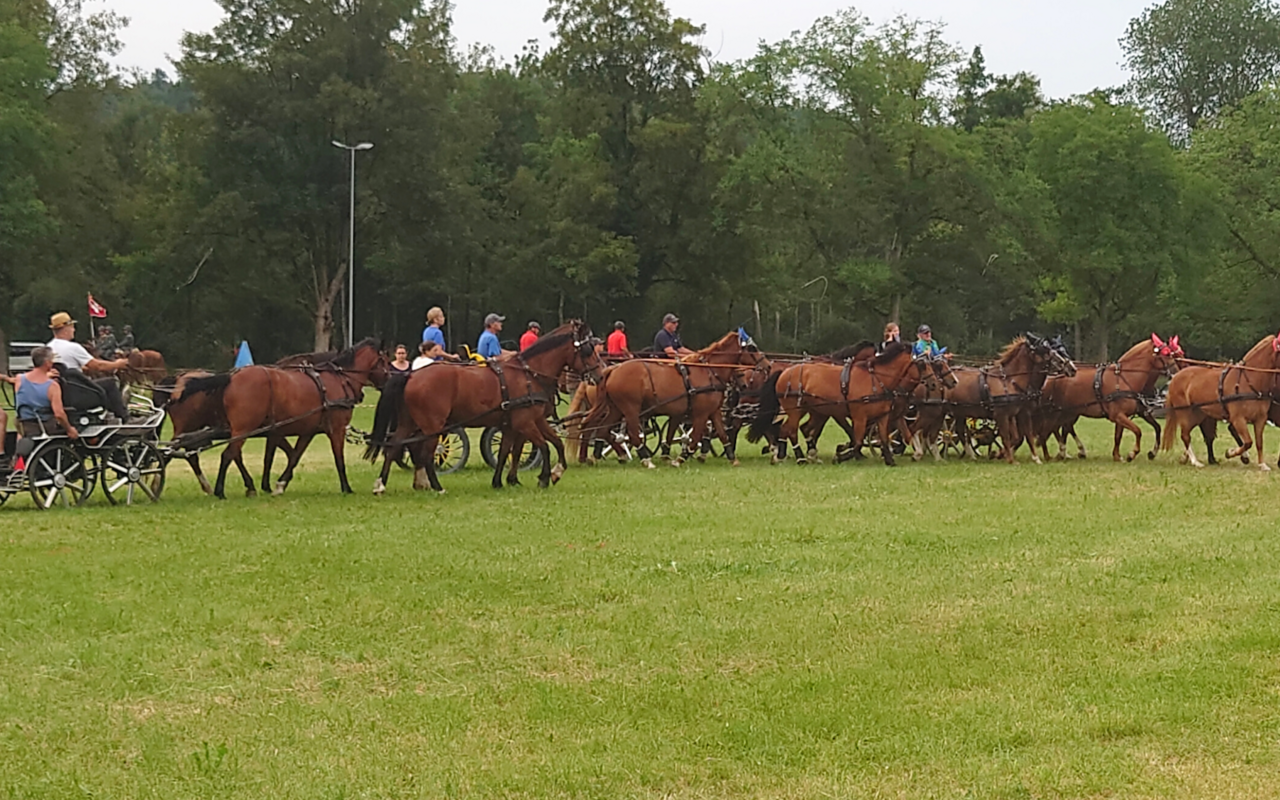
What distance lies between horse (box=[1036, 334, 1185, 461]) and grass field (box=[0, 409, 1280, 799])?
6881 millimetres

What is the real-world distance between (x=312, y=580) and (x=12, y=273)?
1834 inches

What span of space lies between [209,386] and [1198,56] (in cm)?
6013

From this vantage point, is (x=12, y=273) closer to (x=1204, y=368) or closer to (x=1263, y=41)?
(x=1204, y=368)

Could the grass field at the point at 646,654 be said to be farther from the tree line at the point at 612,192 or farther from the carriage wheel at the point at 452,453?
the tree line at the point at 612,192

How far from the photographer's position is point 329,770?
18.2 ft

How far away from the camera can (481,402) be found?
1585 centimetres

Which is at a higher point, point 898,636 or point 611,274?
point 611,274

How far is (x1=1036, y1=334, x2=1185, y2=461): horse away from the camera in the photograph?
19719 mm

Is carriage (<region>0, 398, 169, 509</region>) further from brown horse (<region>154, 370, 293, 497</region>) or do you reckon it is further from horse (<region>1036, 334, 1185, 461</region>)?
horse (<region>1036, 334, 1185, 461</region>)

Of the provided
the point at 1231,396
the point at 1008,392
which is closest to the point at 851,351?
the point at 1008,392

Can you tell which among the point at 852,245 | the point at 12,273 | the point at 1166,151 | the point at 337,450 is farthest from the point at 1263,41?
the point at 337,450

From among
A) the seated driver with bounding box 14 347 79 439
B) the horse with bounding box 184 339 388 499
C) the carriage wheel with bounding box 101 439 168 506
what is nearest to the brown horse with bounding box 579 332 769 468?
the horse with bounding box 184 339 388 499

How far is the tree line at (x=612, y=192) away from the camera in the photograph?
47938 millimetres

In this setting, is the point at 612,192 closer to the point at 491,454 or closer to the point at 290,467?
the point at 491,454
